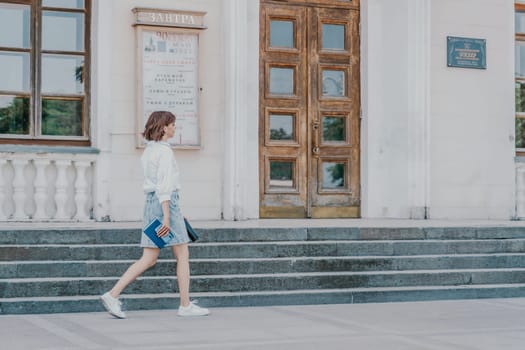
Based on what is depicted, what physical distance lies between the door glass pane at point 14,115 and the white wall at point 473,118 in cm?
587

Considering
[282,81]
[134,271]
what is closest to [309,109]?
[282,81]

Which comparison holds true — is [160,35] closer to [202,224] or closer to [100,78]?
[100,78]

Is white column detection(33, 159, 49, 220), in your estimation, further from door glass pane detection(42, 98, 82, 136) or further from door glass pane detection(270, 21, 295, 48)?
door glass pane detection(270, 21, 295, 48)

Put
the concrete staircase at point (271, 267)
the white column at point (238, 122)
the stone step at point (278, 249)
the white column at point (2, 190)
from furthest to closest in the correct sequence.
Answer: the white column at point (238, 122) < the white column at point (2, 190) < the stone step at point (278, 249) < the concrete staircase at point (271, 267)

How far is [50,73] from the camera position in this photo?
1296 cm

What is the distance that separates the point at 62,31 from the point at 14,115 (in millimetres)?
1289

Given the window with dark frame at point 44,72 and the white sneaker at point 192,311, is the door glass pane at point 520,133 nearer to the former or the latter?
the window with dark frame at point 44,72

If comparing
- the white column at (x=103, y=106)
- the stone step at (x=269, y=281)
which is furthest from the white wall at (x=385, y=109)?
the white column at (x=103, y=106)

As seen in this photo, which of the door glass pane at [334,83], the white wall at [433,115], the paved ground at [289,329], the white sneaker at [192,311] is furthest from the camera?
the door glass pane at [334,83]

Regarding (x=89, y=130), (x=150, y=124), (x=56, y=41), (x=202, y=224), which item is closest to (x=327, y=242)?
(x=202, y=224)

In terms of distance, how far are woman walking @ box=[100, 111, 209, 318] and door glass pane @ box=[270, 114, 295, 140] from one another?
523 centimetres

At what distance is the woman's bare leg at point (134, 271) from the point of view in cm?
870

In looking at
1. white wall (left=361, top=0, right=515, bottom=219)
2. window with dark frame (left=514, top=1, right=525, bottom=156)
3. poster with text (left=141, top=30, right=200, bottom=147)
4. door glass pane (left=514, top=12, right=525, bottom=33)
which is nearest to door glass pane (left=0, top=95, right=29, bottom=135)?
poster with text (left=141, top=30, right=200, bottom=147)

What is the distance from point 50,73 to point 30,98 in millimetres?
433
